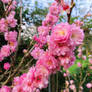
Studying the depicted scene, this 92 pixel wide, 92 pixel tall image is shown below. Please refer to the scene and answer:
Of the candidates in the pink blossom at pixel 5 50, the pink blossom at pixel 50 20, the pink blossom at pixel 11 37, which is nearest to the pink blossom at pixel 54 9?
the pink blossom at pixel 50 20

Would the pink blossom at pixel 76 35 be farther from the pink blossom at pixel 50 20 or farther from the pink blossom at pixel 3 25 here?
the pink blossom at pixel 3 25

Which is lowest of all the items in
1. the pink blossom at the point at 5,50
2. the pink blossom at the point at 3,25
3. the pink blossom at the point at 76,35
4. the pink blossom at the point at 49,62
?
the pink blossom at the point at 5,50

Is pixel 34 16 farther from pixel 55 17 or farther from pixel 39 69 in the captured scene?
pixel 39 69

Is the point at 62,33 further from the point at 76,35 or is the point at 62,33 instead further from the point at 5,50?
the point at 5,50

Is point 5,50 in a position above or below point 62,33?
below

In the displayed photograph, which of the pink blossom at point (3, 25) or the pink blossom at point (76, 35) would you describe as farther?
the pink blossom at point (3, 25)

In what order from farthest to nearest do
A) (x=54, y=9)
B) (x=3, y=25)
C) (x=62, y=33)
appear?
(x=3, y=25)
(x=54, y=9)
(x=62, y=33)

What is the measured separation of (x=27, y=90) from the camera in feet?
1.96

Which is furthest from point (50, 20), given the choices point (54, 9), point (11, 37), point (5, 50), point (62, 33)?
point (62, 33)

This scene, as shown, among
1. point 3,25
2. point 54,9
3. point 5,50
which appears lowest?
point 5,50

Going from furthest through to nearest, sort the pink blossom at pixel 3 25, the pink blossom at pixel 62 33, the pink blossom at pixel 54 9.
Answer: the pink blossom at pixel 3 25 < the pink blossom at pixel 54 9 < the pink blossom at pixel 62 33

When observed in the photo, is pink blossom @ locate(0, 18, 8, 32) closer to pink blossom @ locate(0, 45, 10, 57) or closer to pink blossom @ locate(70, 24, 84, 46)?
pink blossom @ locate(0, 45, 10, 57)

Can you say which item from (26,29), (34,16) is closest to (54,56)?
(26,29)

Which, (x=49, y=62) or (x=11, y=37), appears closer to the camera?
(x=49, y=62)
